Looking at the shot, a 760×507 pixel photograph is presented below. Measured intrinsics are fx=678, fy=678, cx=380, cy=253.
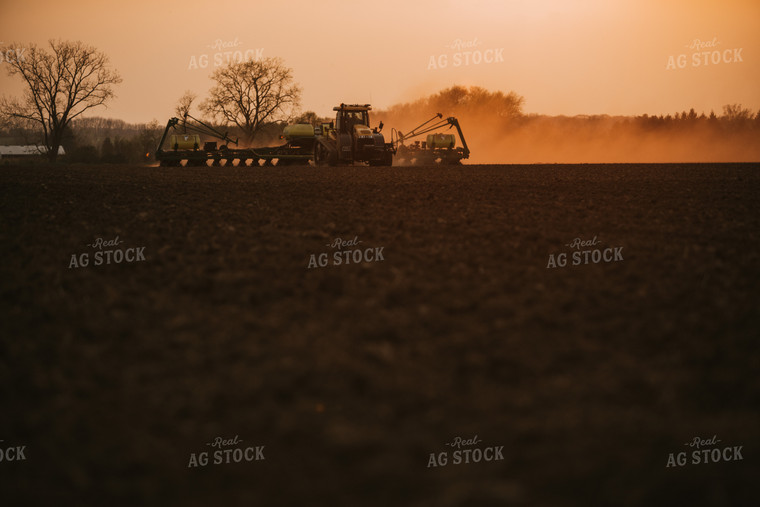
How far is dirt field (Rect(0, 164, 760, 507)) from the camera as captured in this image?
3.56 metres

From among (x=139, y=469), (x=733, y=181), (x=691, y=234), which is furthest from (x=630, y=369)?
(x=733, y=181)

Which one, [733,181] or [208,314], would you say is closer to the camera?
[208,314]

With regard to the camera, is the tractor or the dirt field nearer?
the dirt field

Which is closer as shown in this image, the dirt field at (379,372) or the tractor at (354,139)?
the dirt field at (379,372)

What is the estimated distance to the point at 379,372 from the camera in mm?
4789

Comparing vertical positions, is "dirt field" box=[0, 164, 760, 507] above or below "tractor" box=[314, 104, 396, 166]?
below

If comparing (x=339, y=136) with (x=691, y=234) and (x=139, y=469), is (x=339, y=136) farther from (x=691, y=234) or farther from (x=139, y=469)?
(x=139, y=469)

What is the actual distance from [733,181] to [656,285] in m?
20.0

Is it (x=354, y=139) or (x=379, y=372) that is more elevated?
(x=354, y=139)

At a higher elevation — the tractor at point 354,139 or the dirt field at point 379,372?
the tractor at point 354,139

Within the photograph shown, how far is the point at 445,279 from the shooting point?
7531 millimetres

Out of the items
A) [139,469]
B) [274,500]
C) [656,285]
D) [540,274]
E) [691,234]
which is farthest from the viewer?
[691,234]

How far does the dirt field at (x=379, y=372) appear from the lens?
11.7 ft

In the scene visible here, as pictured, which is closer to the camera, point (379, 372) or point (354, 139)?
point (379, 372)
